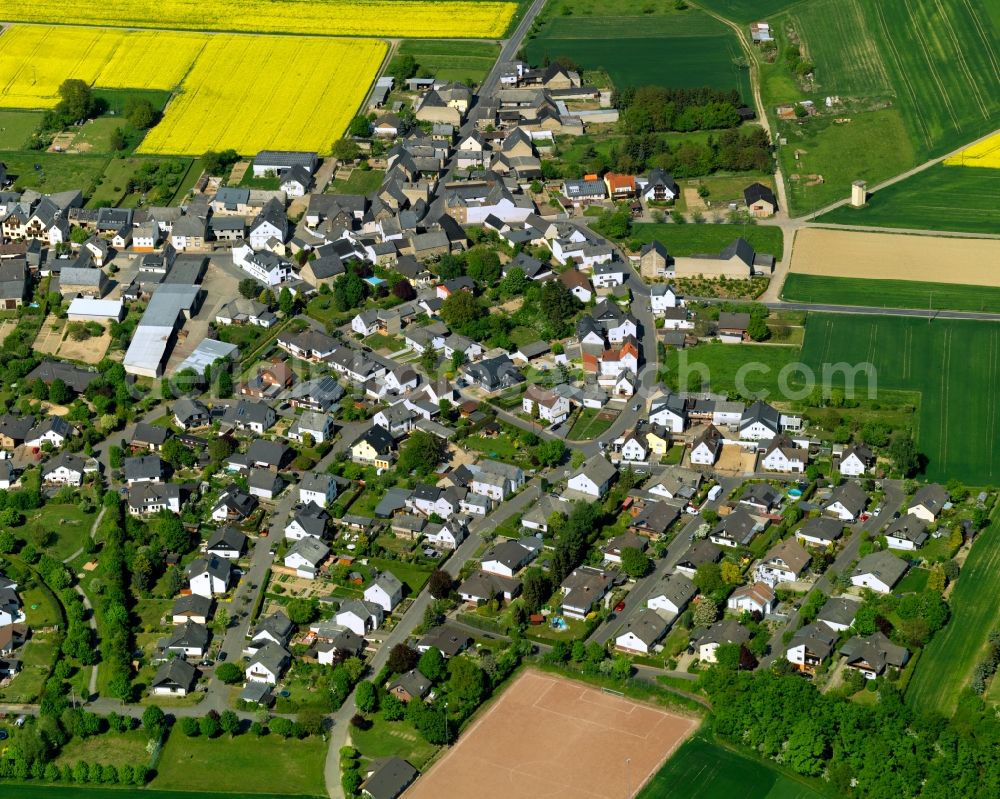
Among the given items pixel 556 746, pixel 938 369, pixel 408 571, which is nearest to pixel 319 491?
pixel 408 571

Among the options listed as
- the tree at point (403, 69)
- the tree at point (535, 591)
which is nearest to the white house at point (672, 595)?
the tree at point (535, 591)

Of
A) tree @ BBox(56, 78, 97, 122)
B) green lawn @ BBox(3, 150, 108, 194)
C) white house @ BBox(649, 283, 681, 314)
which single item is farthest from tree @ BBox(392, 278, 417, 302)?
→ tree @ BBox(56, 78, 97, 122)

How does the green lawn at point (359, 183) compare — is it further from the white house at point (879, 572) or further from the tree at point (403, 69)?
the white house at point (879, 572)

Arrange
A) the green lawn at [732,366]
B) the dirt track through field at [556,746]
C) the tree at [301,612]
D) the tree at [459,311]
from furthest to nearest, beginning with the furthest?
the tree at [459,311]
the green lawn at [732,366]
the tree at [301,612]
the dirt track through field at [556,746]

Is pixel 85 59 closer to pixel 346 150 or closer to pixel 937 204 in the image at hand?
pixel 346 150

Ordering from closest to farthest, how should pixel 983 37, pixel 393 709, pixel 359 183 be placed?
pixel 393 709 < pixel 359 183 < pixel 983 37

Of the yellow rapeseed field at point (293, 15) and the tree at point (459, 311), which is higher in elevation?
the tree at point (459, 311)

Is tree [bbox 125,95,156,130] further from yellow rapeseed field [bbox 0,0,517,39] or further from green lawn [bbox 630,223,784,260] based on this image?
green lawn [bbox 630,223,784,260]
